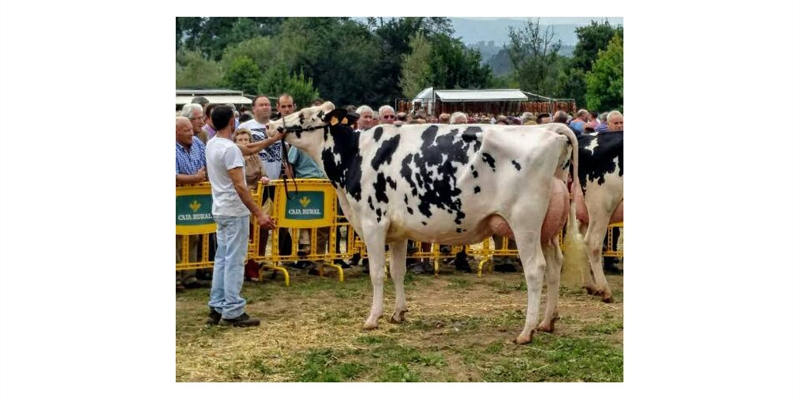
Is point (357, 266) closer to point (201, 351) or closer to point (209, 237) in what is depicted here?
point (209, 237)

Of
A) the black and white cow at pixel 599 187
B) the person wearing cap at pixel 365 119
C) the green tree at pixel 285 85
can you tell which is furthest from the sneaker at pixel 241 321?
the green tree at pixel 285 85

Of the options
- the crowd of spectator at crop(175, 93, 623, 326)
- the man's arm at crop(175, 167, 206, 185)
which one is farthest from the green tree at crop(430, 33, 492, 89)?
the man's arm at crop(175, 167, 206, 185)

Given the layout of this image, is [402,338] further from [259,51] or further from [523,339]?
[259,51]

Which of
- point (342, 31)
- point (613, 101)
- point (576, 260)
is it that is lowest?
point (576, 260)

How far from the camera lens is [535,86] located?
140 ft

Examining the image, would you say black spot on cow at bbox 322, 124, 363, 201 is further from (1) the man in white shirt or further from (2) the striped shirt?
(2) the striped shirt

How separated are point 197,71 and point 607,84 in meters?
25.7

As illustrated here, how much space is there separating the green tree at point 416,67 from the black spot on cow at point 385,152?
119ft

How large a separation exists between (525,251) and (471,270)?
4385 millimetres

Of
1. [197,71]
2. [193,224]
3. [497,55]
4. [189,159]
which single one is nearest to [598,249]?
[193,224]

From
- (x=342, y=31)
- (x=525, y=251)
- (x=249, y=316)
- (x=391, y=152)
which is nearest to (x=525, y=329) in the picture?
(x=525, y=251)

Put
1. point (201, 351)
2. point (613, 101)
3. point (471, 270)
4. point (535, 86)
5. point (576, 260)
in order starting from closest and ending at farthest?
point (201, 351)
point (576, 260)
point (471, 270)
point (613, 101)
point (535, 86)

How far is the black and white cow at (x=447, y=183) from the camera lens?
8039mm

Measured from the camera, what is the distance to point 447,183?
8297mm
